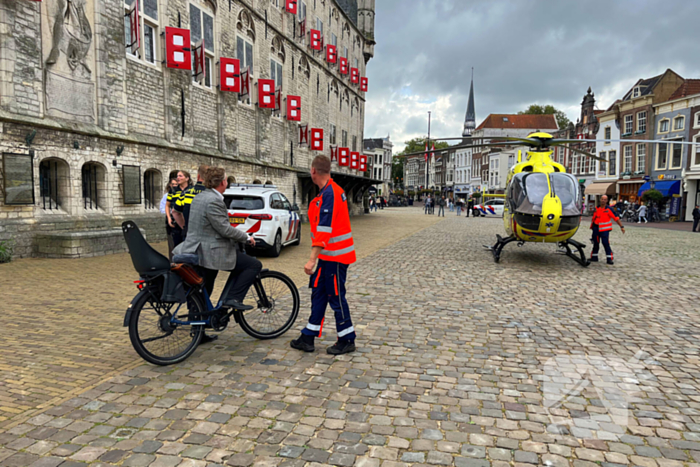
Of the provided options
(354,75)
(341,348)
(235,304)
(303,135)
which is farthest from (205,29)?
(354,75)

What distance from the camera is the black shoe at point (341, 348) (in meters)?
4.51

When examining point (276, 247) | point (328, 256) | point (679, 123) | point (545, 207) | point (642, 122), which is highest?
point (642, 122)

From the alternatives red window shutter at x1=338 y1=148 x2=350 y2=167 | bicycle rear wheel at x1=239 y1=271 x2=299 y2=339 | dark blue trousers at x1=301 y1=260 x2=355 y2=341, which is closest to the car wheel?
bicycle rear wheel at x1=239 y1=271 x2=299 y2=339

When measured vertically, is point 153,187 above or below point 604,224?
above

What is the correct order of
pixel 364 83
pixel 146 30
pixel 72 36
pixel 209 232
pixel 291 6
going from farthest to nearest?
pixel 364 83
pixel 291 6
pixel 146 30
pixel 72 36
pixel 209 232

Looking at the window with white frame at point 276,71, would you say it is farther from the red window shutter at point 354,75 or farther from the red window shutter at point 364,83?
the red window shutter at point 364,83

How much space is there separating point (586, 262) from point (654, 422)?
8.40m

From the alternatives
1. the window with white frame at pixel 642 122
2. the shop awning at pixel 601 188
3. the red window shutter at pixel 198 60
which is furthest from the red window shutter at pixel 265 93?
the shop awning at pixel 601 188

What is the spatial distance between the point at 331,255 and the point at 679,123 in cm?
4251

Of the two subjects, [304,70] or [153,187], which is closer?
[153,187]

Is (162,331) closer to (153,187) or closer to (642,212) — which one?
(153,187)

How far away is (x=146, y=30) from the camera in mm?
15219

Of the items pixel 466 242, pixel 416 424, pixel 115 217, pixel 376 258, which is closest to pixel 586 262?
pixel 376 258

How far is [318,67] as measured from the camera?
30844mm
